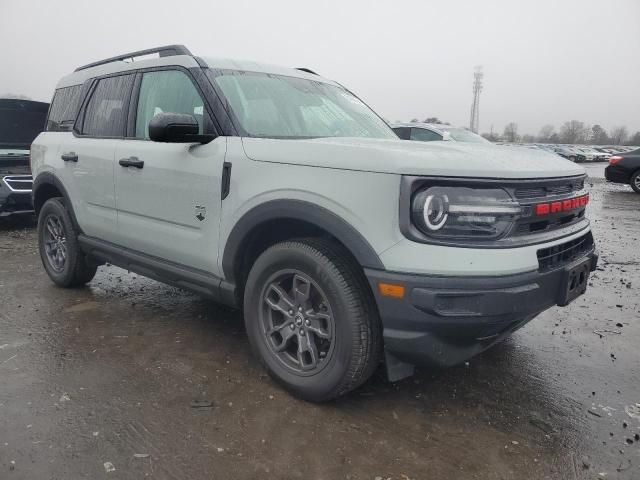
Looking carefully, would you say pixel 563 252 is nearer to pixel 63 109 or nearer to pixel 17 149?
pixel 63 109

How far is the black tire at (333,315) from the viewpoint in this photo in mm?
2371

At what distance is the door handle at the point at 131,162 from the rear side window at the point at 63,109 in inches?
46.2

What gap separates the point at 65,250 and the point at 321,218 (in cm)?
313

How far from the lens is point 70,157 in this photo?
413 cm

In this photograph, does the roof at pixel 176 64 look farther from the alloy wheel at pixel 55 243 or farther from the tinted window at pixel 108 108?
the alloy wheel at pixel 55 243

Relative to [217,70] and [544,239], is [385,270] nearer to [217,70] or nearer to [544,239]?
[544,239]

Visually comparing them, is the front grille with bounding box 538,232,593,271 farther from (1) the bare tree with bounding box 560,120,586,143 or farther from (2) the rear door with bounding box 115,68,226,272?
(1) the bare tree with bounding box 560,120,586,143

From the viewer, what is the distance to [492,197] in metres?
2.21

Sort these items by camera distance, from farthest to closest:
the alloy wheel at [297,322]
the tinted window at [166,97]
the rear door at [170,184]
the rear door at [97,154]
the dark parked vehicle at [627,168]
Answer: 1. the dark parked vehicle at [627,168]
2. the rear door at [97,154]
3. the tinted window at [166,97]
4. the rear door at [170,184]
5. the alloy wheel at [297,322]

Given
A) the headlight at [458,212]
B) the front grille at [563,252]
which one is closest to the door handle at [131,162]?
the headlight at [458,212]

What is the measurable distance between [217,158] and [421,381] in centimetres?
177

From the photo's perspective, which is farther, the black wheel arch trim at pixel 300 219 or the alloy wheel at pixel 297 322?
the alloy wheel at pixel 297 322

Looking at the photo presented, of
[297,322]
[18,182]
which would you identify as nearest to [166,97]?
[297,322]

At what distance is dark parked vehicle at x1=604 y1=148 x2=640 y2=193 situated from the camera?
14.3 meters
